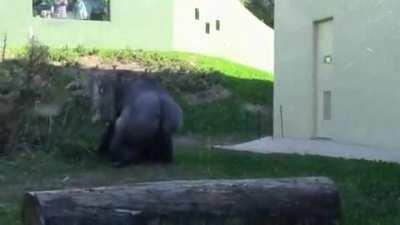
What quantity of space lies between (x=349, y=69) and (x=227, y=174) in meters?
4.43

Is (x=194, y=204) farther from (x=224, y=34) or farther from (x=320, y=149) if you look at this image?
(x=224, y=34)

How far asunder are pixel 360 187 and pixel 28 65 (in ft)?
14.7

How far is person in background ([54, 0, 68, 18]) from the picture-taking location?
2298cm

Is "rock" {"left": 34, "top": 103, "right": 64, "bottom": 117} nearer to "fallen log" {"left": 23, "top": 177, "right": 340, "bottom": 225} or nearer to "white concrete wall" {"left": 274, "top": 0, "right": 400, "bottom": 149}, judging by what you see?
"white concrete wall" {"left": 274, "top": 0, "right": 400, "bottom": 149}

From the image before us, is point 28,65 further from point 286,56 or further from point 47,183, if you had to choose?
point 286,56

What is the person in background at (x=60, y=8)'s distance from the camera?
→ 905 inches

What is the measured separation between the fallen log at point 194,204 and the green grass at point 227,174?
41.3 inches

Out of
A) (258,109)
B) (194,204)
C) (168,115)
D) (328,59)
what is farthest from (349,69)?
(194,204)

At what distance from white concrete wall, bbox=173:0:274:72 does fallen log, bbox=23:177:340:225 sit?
18.7 metres

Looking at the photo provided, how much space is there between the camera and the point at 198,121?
17.5 metres

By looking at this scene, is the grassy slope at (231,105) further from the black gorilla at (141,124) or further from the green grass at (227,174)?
the black gorilla at (141,124)

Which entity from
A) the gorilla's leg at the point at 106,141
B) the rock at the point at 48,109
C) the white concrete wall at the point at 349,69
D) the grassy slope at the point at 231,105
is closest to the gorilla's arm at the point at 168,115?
the gorilla's leg at the point at 106,141

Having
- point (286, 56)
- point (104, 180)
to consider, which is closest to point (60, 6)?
point (286, 56)

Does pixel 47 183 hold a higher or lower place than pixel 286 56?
lower
